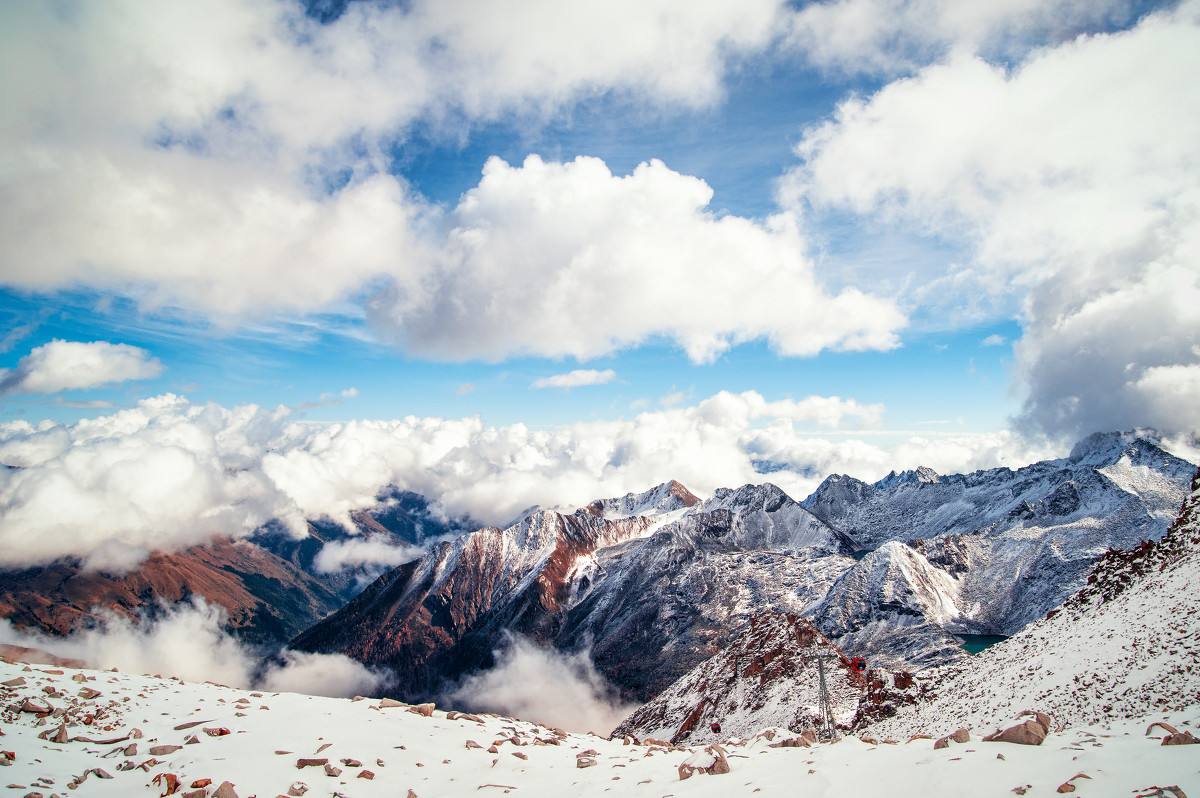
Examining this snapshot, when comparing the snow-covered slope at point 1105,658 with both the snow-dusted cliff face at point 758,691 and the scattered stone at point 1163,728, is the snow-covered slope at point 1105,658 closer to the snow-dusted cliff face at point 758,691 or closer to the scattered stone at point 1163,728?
the scattered stone at point 1163,728

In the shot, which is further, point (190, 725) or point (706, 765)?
point (190, 725)

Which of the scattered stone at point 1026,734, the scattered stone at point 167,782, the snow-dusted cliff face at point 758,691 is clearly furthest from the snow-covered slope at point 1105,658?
the scattered stone at point 167,782

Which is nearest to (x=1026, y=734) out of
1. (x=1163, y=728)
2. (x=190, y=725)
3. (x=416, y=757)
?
(x=1163, y=728)

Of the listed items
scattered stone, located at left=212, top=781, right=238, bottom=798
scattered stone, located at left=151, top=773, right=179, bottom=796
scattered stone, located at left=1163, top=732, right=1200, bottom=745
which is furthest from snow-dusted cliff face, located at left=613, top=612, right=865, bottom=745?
scattered stone, located at left=151, top=773, right=179, bottom=796

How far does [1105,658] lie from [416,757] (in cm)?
4373

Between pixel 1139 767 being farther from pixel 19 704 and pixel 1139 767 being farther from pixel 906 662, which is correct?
pixel 906 662

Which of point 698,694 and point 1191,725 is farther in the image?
point 698,694

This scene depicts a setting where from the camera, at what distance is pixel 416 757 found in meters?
25.0

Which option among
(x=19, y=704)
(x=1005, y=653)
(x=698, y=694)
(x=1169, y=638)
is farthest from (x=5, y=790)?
(x=698, y=694)

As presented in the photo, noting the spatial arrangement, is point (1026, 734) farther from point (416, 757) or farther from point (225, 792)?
point (225, 792)

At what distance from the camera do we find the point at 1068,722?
3231 cm

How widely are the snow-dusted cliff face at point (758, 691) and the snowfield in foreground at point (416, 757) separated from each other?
2098 inches

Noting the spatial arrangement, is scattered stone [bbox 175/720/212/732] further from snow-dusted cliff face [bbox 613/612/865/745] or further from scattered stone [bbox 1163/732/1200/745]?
snow-dusted cliff face [bbox 613/612/865/745]

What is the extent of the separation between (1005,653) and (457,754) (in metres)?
52.6
